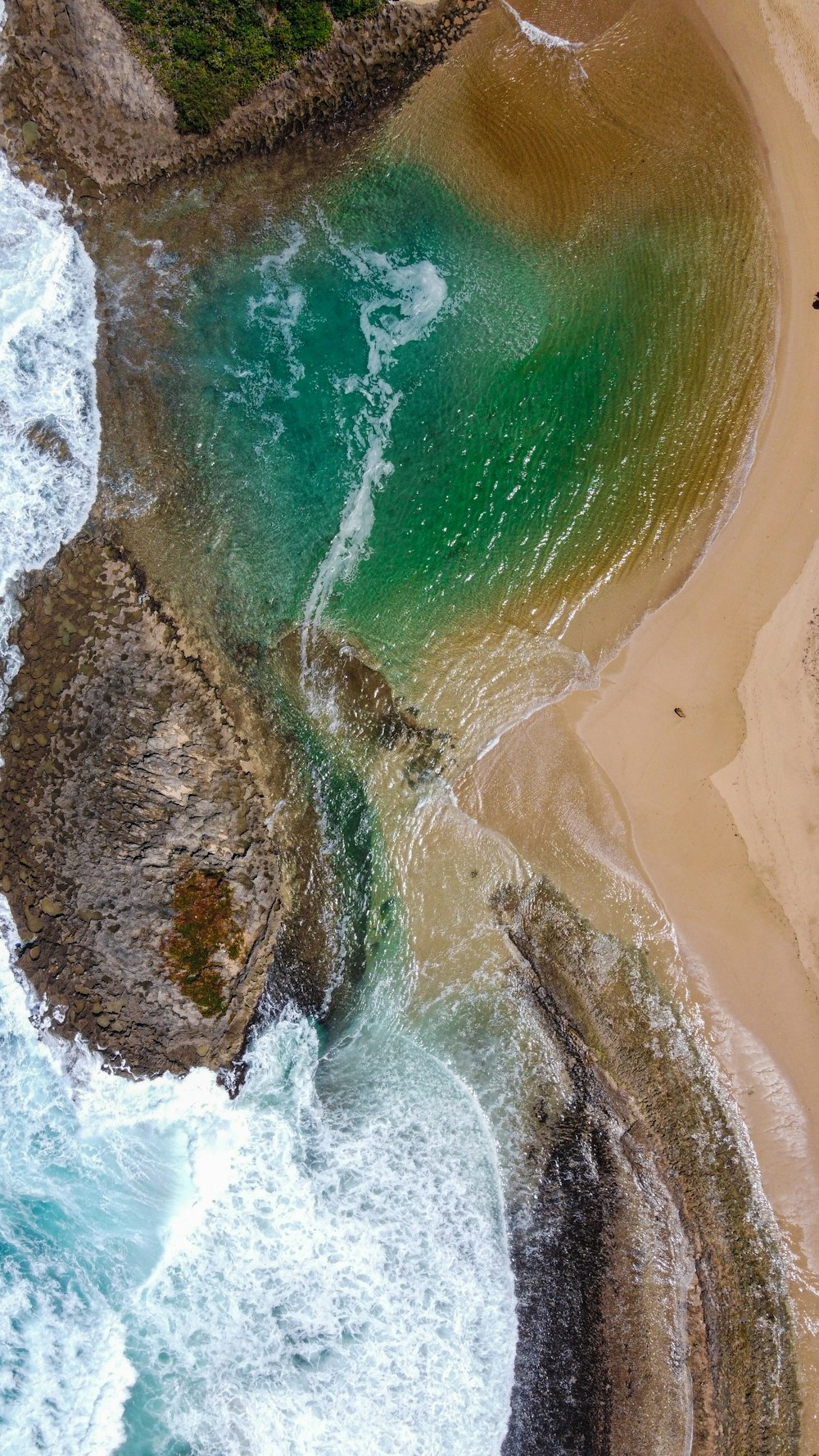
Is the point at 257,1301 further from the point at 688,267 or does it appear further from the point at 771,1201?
the point at 688,267

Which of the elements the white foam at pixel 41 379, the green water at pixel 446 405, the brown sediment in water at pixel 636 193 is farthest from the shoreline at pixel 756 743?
the white foam at pixel 41 379

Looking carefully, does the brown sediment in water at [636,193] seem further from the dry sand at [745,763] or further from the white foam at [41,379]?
the white foam at [41,379]

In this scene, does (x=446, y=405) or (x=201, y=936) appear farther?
(x=446, y=405)

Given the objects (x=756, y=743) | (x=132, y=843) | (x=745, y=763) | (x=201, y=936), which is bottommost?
(x=201, y=936)

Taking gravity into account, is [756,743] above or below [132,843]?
above

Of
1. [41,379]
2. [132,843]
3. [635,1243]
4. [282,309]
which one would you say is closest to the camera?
[635,1243]

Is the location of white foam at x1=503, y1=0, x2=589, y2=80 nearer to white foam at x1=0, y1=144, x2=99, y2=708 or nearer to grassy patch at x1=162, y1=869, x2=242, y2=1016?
white foam at x1=0, y1=144, x2=99, y2=708

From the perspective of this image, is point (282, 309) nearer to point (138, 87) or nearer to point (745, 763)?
point (138, 87)

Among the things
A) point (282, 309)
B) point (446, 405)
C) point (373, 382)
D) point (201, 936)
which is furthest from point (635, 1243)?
point (282, 309)
